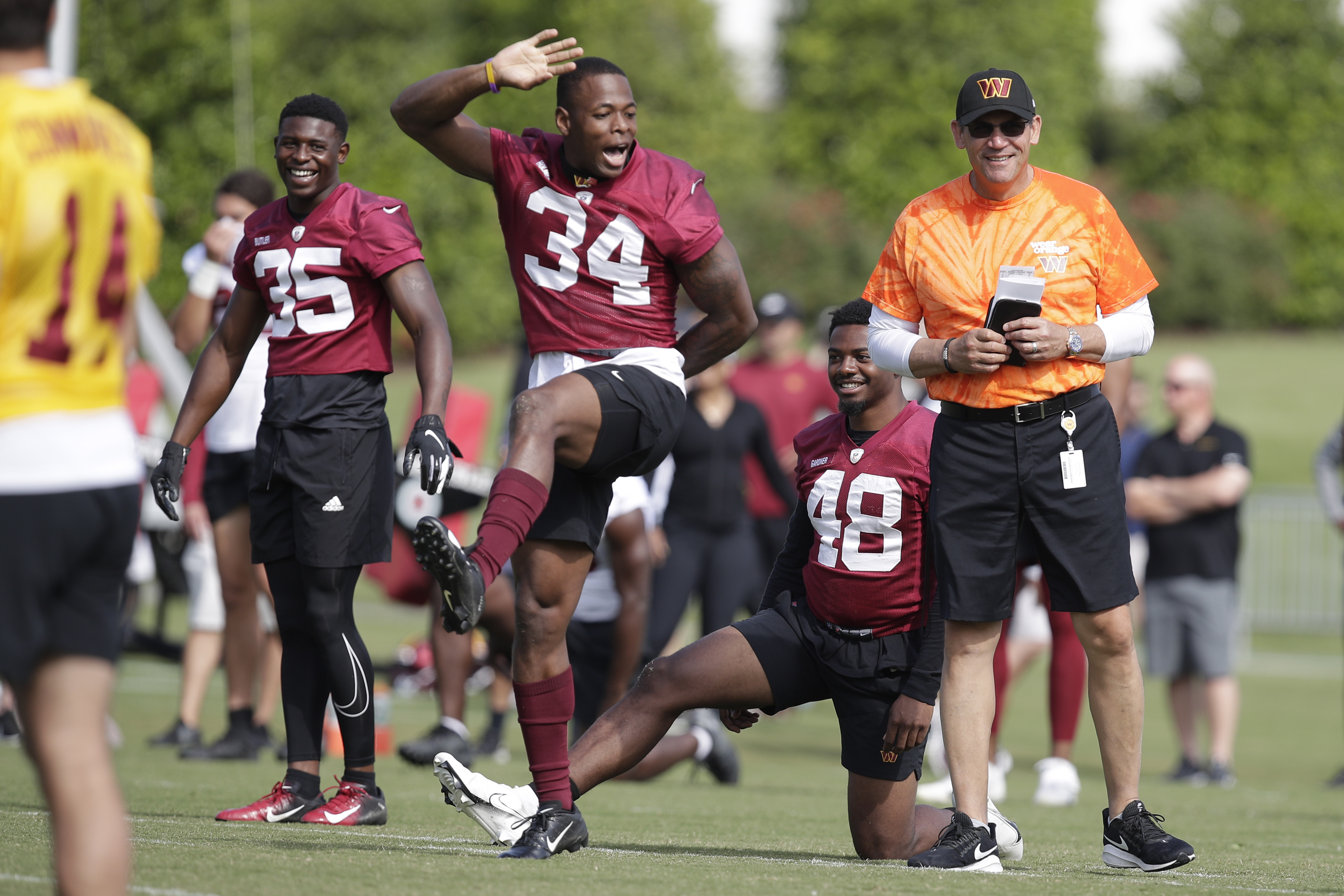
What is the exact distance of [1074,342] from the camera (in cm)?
491

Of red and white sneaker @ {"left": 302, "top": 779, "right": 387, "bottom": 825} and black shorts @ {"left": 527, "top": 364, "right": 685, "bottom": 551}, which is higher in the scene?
black shorts @ {"left": 527, "top": 364, "right": 685, "bottom": 551}

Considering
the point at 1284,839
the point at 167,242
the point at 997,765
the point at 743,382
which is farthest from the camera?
the point at 167,242

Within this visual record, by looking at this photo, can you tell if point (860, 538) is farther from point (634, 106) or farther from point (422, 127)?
point (422, 127)

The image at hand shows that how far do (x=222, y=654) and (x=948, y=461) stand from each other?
5003mm

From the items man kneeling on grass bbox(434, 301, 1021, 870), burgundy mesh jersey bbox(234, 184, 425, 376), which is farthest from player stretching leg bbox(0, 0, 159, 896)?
burgundy mesh jersey bbox(234, 184, 425, 376)

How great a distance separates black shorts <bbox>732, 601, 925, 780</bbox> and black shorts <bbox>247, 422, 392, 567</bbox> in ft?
4.58

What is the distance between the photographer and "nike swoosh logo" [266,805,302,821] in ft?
18.1

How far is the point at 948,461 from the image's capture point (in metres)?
5.01

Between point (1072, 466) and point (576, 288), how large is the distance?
5.36ft

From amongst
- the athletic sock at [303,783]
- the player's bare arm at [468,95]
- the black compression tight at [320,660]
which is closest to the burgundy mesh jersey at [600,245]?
the player's bare arm at [468,95]

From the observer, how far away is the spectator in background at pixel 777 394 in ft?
38.3

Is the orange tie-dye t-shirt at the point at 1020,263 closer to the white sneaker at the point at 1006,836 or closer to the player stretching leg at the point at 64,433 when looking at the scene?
the white sneaker at the point at 1006,836

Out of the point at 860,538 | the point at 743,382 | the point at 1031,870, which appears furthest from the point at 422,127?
the point at 743,382

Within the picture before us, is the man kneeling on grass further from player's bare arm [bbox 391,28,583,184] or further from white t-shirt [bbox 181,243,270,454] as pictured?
white t-shirt [bbox 181,243,270,454]
